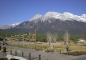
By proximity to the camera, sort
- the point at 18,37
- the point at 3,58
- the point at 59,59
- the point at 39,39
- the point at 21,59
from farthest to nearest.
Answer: the point at 39,39 → the point at 18,37 → the point at 3,58 → the point at 59,59 → the point at 21,59

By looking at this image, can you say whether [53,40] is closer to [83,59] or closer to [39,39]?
[39,39]

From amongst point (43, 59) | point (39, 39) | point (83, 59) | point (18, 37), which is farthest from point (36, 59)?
point (39, 39)

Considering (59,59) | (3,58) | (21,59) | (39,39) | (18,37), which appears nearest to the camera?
(21,59)

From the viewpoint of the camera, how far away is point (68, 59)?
3369cm

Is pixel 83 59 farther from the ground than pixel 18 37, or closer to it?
closer to it

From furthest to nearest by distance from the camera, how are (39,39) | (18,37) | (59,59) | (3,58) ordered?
1. (39,39)
2. (18,37)
3. (3,58)
4. (59,59)

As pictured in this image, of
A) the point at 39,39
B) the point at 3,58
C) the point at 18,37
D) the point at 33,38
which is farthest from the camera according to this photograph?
the point at 39,39

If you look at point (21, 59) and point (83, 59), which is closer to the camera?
point (21, 59)

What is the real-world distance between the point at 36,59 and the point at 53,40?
102 metres

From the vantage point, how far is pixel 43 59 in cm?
3180

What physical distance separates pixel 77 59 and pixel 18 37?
3054 centimetres

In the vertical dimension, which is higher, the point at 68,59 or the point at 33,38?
the point at 33,38

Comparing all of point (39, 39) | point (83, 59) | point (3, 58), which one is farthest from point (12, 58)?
point (39, 39)

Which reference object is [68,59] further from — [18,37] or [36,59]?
[18,37]
